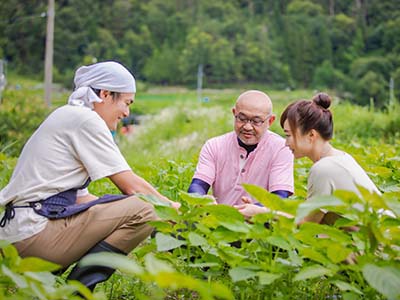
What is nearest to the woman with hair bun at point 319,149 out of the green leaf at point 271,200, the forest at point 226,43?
the green leaf at point 271,200

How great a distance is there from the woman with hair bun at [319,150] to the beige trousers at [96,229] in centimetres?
49

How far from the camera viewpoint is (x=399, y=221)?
7.39 ft

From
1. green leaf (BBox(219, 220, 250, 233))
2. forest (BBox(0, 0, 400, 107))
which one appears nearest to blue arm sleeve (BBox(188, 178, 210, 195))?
green leaf (BBox(219, 220, 250, 233))

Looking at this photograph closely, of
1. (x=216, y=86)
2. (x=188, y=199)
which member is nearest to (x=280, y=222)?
(x=188, y=199)

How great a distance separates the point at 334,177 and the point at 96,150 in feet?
2.96

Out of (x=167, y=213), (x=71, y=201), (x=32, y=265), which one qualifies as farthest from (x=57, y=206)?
(x=32, y=265)

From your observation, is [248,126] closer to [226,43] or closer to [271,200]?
[271,200]

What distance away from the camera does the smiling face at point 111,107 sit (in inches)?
117

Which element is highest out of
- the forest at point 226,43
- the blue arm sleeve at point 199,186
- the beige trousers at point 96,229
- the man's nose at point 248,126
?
the man's nose at point 248,126

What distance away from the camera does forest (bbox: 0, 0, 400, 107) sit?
6056 cm

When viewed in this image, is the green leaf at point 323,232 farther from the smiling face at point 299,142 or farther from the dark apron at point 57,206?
the dark apron at point 57,206

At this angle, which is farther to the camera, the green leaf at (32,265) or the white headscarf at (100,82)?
the white headscarf at (100,82)

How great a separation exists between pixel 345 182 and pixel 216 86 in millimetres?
64681

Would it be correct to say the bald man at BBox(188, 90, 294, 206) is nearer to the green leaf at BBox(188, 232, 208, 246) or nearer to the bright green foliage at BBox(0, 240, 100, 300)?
the green leaf at BBox(188, 232, 208, 246)
